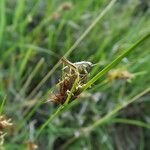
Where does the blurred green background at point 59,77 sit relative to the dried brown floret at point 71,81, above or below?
above

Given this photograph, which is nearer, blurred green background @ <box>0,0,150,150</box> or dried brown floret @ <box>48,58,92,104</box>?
Result: dried brown floret @ <box>48,58,92,104</box>

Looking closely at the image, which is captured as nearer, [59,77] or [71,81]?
[71,81]

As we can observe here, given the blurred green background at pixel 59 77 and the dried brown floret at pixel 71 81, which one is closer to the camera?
the dried brown floret at pixel 71 81

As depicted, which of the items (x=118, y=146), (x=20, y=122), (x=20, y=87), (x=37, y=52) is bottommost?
(x=118, y=146)

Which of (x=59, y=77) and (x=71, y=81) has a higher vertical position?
(x=59, y=77)

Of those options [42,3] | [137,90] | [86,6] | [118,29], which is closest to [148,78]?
[137,90]

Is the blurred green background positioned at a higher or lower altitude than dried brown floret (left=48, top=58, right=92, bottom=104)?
higher

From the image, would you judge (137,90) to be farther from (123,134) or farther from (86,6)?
(86,6)

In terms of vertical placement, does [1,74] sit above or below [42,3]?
below
